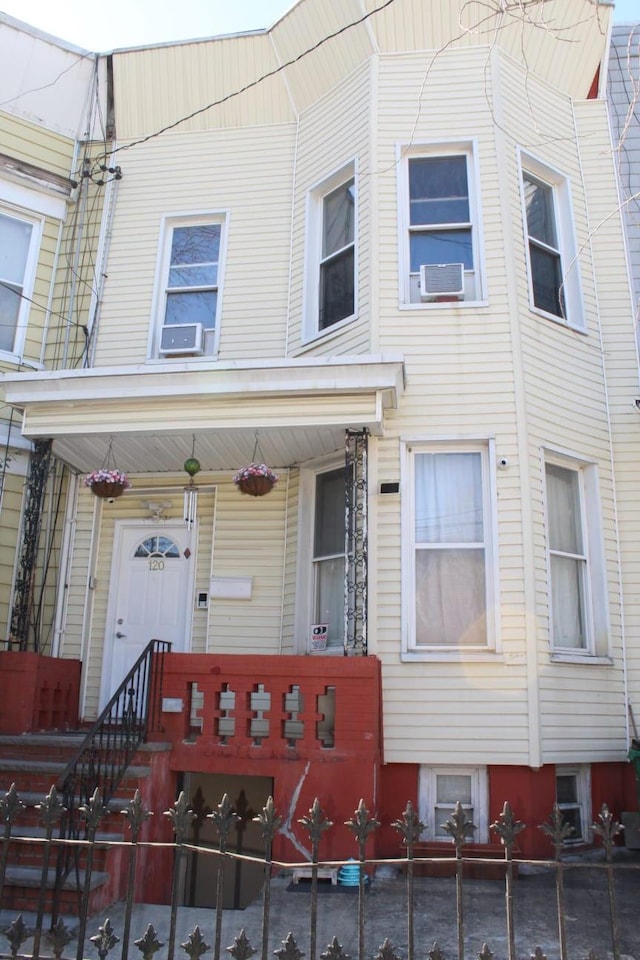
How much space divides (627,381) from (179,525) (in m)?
5.14

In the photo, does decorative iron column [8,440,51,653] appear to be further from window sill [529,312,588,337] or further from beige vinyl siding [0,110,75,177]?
window sill [529,312,588,337]

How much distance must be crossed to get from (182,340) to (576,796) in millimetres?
6432

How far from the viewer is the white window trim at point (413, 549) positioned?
7.12m

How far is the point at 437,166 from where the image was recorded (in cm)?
905

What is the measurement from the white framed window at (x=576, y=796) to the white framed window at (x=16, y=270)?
7.66 meters

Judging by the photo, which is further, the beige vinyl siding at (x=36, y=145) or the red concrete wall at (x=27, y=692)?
the beige vinyl siding at (x=36, y=145)

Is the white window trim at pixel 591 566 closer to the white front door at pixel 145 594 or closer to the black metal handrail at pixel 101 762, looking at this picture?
the black metal handrail at pixel 101 762

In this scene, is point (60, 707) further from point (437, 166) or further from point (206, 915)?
point (437, 166)

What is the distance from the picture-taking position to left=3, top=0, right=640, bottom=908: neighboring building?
272 inches

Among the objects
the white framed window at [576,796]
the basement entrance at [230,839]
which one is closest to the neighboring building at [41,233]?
the basement entrance at [230,839]

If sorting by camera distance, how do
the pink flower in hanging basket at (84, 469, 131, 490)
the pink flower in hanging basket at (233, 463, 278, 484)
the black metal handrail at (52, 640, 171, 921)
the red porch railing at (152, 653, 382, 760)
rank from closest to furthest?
the black metal handrail at (52, 640, 171, 921) < the red porch railing at (152, 653, 382, 760) < the pink flower in hanging basket at (233, 463, 278, 484) < the pink flower in hanging basket at (84, 469, 131, 490)

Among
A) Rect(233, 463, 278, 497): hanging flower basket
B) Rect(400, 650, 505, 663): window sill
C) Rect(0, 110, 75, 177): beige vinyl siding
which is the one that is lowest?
Rect(400, 650, 505, 663): window sill

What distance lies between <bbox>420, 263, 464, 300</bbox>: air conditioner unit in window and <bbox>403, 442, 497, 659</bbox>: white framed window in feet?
5.37

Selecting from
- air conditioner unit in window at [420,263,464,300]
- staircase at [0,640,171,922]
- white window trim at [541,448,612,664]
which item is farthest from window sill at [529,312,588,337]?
staircase at [0,640,171,922]
